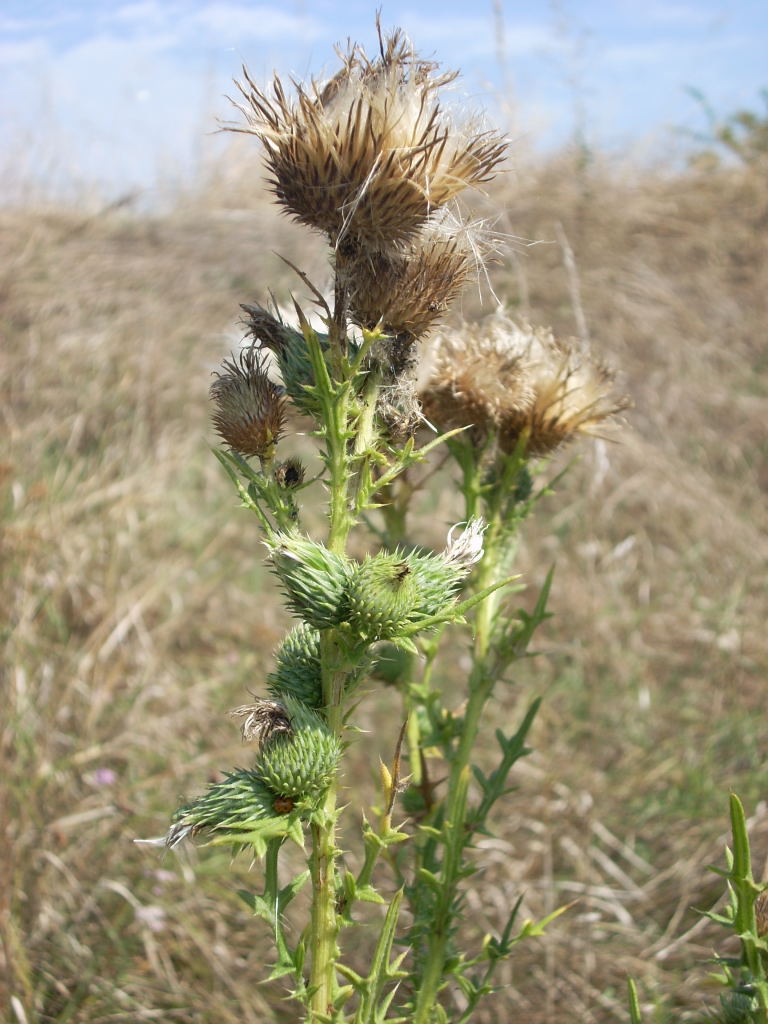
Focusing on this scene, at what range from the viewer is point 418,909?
1.55 meters

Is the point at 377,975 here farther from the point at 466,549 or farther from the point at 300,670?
the point at 466,549

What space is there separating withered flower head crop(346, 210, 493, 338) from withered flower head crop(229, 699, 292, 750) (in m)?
0.54

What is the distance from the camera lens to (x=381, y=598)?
1126 mm

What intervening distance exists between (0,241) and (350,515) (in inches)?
240

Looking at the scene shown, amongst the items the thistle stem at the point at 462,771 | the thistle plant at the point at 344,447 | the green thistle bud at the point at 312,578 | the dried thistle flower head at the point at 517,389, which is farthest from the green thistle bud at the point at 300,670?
the dried thistle flower head at the point at 517,389

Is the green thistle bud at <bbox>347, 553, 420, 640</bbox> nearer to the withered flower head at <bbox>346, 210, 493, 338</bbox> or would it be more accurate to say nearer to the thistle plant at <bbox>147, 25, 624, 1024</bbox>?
the thistle plant at <bbox>147, 25, 624, 1024</bbox>

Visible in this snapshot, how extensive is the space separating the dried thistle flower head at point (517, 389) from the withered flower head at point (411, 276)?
32cm

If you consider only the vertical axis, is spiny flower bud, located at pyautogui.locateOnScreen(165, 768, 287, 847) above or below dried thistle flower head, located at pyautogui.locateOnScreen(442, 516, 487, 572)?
below

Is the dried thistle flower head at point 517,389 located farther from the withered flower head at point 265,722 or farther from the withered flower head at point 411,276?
the withered flower head at point 265,722

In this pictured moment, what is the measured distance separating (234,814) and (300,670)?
0.22m

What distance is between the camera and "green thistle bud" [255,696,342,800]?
45.2 inches

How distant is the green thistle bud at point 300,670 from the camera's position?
1275 millimetres

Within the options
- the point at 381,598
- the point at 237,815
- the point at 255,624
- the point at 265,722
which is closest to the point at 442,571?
the point at 381,598

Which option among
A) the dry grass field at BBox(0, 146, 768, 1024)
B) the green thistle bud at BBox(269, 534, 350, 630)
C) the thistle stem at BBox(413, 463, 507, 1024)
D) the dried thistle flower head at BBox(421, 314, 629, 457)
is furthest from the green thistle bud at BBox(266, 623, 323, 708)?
the dry grass field at BBox(0, 146, 768, 1024)
